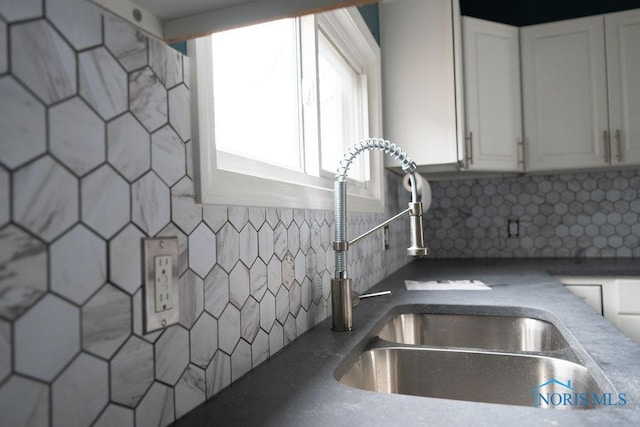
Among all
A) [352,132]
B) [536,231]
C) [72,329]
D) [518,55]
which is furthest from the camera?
[536,231]

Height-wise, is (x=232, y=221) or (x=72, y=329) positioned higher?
(x=232, y=221)

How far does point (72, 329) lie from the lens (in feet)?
1.56

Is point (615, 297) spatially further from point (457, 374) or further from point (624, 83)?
point (457, 374)

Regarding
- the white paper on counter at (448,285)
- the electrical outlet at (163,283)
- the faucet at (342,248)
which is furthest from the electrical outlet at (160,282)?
the white paper on counter at (448,285)

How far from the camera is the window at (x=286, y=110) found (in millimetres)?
755

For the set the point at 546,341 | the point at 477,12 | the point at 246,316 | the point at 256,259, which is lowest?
the point at 546,341

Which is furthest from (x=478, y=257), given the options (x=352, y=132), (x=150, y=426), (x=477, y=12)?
(x=150, y=426)

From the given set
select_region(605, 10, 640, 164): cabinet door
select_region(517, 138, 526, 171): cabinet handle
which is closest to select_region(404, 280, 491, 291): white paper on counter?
select_region(517, 138, 526, 171): cabinet handle

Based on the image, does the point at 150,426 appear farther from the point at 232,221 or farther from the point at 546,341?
the point at 546,341

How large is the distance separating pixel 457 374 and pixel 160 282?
741 mm

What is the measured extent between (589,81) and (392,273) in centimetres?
149

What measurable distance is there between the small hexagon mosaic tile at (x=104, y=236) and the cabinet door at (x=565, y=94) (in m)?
2.07

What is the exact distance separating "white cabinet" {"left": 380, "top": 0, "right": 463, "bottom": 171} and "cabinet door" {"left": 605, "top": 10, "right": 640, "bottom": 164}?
2.84ft

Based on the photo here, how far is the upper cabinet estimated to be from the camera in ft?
7.57
